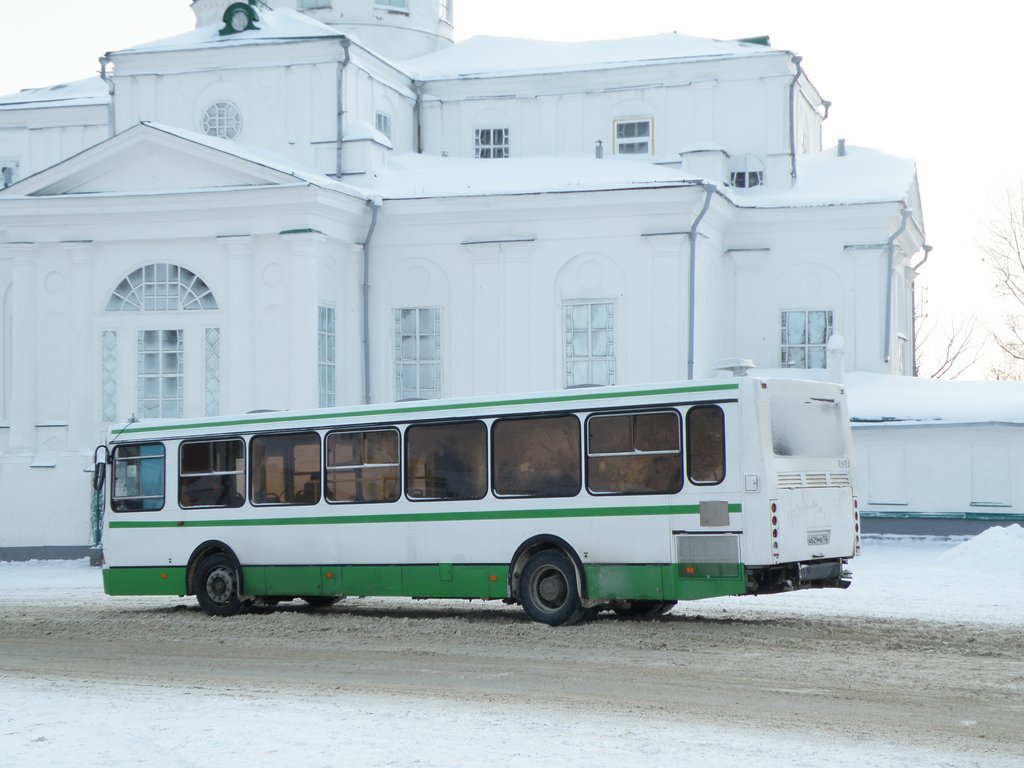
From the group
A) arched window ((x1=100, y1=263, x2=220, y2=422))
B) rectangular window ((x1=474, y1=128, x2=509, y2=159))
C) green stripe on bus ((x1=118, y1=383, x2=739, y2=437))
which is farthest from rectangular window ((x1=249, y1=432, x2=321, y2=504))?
rectangular window ((x1=474, y1=128, x2=509, y2=159))

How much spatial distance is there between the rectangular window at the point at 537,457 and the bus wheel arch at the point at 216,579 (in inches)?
163

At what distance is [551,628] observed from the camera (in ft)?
53.9

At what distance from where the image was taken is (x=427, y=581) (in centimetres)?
1789

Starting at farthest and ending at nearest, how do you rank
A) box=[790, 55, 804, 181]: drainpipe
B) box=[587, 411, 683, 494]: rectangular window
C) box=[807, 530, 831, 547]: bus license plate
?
box=[790, 55, 804, 181]: drainpipe
box=[587, 411, 683, 494]: rectangular window
box=[807, 530, 831, 547]: bus license plate

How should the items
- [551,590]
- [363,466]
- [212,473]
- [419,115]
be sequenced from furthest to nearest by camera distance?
[419,115] < [212,473] < [363,466] < [551,590]

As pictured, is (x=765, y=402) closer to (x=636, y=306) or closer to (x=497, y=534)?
(x=497, y=534)

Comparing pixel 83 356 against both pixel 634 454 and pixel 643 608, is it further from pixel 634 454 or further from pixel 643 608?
pixel 634 454

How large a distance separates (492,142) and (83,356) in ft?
37.7

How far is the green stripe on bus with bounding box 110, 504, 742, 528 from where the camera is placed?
16188mm

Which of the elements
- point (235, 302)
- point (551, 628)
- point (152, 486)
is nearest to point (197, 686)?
point (551, 628)

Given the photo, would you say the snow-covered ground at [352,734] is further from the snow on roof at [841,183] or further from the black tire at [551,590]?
the snow on roof at [841,183]

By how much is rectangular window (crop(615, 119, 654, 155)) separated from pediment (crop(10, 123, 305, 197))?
965 centimetres

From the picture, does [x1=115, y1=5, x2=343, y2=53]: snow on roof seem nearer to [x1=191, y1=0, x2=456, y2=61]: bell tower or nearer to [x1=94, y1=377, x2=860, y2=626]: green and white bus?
[x1=191, y1=0, x2=456, y2=61]: bell tower

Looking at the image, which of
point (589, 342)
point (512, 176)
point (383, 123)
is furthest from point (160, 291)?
point (589, 342)
